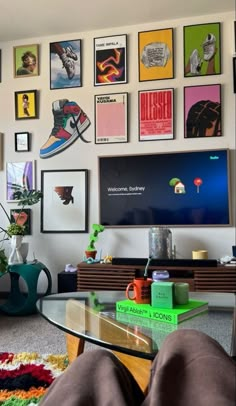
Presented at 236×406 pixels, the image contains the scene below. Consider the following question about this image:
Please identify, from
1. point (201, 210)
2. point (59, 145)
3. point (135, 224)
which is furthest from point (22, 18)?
point (201, 210)

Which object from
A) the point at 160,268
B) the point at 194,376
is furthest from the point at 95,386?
the point at 160,268

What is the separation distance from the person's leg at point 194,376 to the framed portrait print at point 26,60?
362 cm

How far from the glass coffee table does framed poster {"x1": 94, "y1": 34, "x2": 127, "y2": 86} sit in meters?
2.36

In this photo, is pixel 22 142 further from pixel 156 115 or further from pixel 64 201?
pixel 156 115

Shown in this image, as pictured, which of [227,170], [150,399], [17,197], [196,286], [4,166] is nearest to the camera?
[150,399]

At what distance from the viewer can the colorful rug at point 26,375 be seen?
1.63 metres

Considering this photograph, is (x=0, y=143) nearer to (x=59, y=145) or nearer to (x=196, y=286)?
(x=59, y=145)

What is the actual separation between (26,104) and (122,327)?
2.91m

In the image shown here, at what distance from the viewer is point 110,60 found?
356 cm

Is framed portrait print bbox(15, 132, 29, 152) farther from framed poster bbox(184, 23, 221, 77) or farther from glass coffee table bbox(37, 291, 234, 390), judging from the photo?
glass coffee table bbox(37, 291, 234, 390)

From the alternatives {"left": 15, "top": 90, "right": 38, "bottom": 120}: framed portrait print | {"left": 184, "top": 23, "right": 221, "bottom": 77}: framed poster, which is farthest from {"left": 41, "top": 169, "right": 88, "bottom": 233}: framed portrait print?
{"left": 184, "top": 23, "right": 221, "bottom": 77}: framed poster

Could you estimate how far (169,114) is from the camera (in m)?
3.41

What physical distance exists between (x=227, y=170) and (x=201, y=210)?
0.40 m

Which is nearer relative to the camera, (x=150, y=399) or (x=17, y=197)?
(x=150, y=399)
